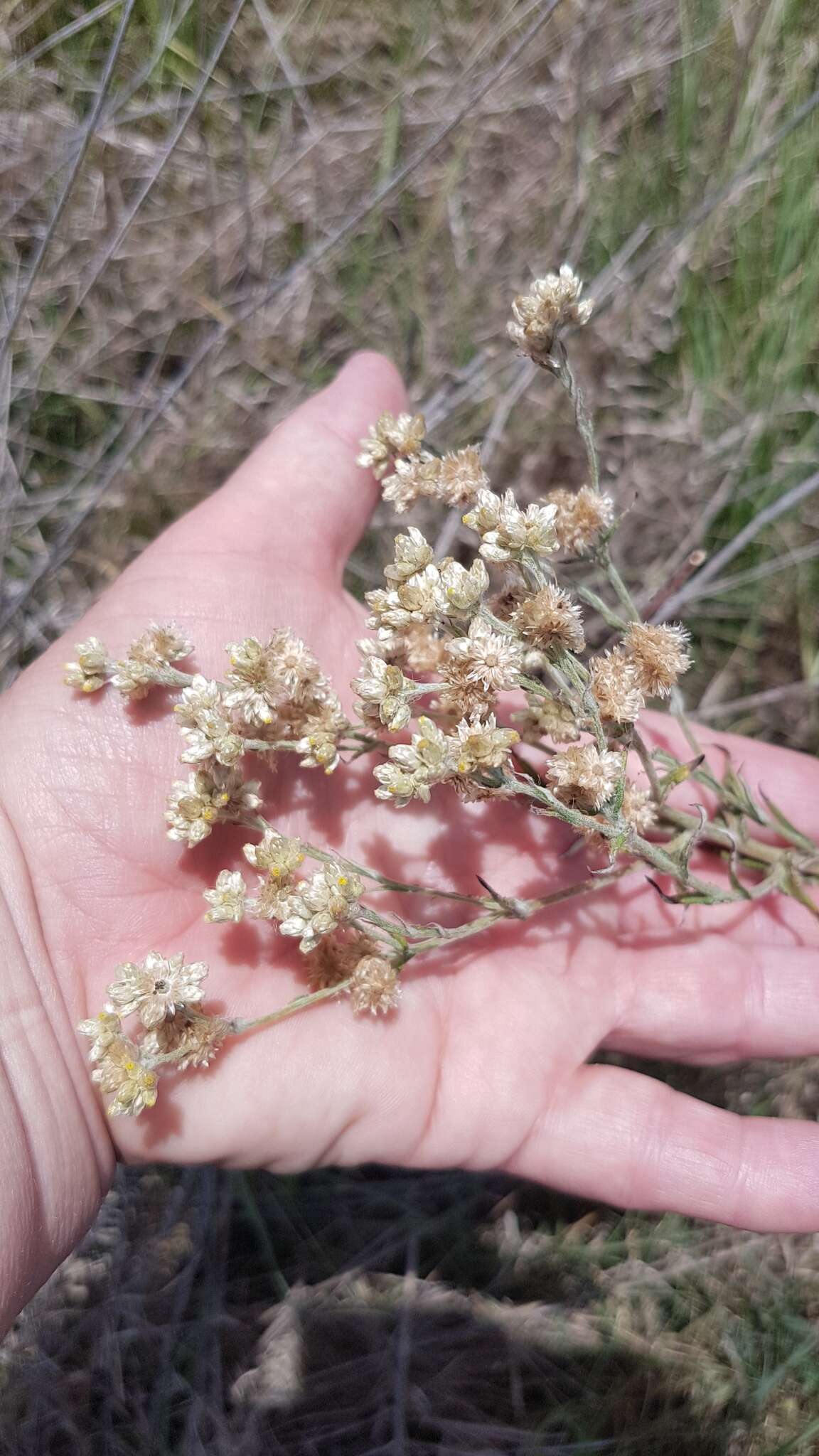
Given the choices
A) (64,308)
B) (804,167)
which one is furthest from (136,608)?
(804,167)

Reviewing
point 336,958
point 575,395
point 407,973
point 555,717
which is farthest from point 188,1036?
point 575,395

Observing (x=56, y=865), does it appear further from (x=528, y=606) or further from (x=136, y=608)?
(x=528, y=606)

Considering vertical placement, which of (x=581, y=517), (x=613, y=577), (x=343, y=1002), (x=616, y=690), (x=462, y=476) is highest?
(x=462, y=476)

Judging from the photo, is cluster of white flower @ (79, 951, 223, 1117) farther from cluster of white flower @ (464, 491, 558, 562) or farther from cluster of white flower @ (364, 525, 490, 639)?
cluster of white flower @ (464, 491, 558, 562)

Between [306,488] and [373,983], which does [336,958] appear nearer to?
[373,983]

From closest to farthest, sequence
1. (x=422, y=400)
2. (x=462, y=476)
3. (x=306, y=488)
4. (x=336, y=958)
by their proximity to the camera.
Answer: (x=462, y=476), (x=336, y=958), (x=306, y=488), (x=422, y=400)

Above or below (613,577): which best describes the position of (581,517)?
above
